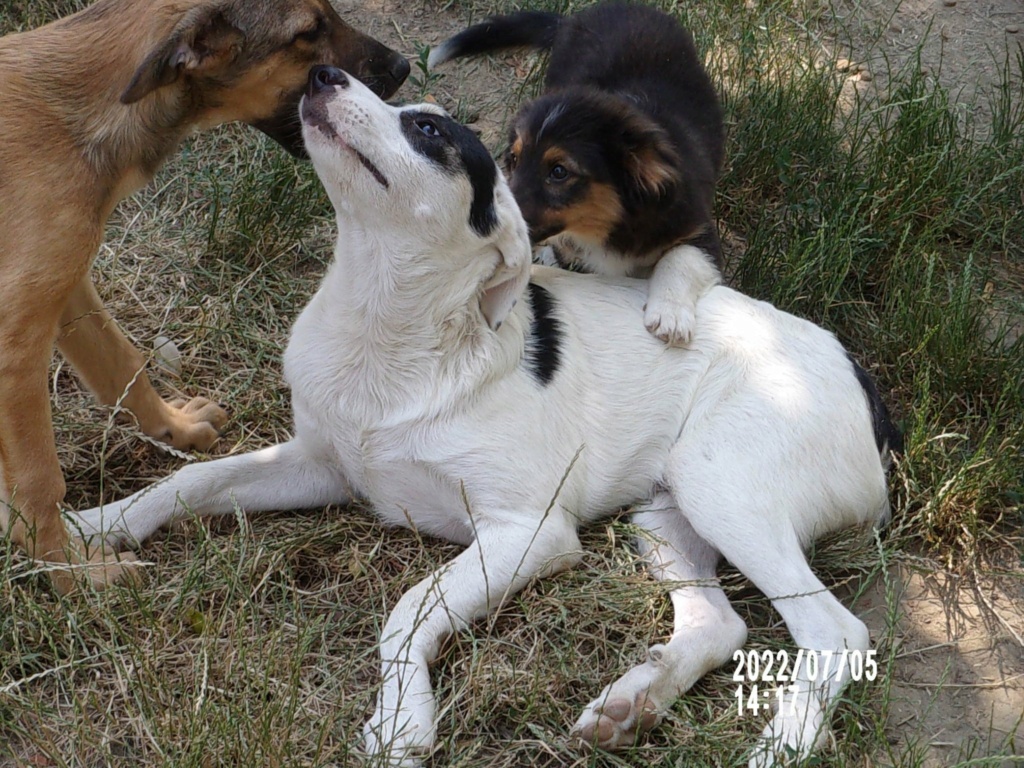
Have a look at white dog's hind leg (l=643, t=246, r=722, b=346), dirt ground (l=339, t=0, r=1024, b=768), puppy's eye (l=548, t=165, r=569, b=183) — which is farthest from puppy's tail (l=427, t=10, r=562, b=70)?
white dog's hind leg (l=643, t=246, r=722, b=346)

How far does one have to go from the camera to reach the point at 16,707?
11.1 feet

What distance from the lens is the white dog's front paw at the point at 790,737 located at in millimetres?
3309

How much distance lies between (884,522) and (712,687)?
100 cm

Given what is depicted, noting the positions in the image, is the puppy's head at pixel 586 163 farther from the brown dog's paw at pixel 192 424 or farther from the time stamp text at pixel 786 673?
the time stamp text at pixel 786 673

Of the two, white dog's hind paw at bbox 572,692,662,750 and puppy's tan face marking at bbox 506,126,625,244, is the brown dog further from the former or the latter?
white dog's hind paw at bbox 572,692,662,750

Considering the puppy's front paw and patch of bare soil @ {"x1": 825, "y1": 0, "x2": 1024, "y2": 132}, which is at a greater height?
patch of bare soil @ {"x1": 825, "y1": 0, "x2": 1024, "y2": 132}

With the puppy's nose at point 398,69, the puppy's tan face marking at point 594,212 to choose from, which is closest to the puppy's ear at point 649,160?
the puppy's tan face marking at point 594,212

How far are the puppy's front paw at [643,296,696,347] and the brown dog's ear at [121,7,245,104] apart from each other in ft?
5.65

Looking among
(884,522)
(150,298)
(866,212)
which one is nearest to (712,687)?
(884,522)

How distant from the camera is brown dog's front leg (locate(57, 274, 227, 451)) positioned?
436 centimetres

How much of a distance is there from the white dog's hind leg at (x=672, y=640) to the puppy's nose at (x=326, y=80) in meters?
1.78

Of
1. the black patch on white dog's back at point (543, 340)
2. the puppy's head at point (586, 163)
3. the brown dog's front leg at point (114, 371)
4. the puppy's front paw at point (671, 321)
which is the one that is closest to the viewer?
the black patch on white dog's back at point (543, 340)

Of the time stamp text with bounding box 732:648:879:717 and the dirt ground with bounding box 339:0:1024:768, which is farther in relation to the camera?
the dirt ground with bounding box 339:0:1024:768

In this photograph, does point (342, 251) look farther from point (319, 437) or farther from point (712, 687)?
point (712, 687)
